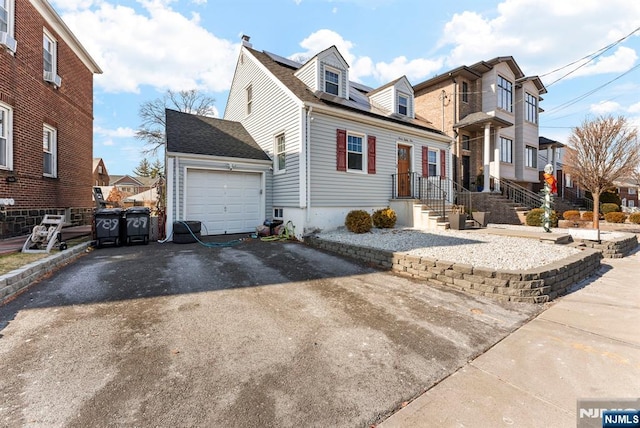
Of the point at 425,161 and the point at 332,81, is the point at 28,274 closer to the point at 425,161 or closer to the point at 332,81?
the point at 332,81

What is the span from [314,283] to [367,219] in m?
4.52

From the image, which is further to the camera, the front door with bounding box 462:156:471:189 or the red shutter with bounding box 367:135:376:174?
the front door with bounding box 462:156:471:189

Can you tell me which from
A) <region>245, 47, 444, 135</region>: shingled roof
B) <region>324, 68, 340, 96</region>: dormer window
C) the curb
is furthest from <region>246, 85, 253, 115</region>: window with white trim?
the curb

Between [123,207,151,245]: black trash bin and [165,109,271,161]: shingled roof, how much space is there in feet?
7.17

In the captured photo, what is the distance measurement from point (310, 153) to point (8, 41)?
8.55m

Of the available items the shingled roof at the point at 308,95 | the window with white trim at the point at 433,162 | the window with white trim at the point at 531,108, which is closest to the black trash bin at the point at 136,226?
the shingled roof at the point at 308,95

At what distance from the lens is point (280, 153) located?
1051 centimetres

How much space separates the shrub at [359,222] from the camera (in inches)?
349

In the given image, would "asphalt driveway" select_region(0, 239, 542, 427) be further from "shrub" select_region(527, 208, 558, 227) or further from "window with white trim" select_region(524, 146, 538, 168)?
"window with white trim" select_region(524, 146, 538, 168)

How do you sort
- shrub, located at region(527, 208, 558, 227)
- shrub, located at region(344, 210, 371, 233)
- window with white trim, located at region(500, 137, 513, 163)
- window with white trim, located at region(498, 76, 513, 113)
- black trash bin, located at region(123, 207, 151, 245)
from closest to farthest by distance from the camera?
black trash bin, located at region(123, 207, 151, 245) → shrub, located at region(344, 210, 371, 233) → shrub, located at region(527, 208, 558, 227) → window with white trim, located at region(498, 76, 513, 113) → window with white trim, located at region(500, 137, 513, 163)

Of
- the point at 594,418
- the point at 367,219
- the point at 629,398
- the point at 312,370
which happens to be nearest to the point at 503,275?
the point at 629,398

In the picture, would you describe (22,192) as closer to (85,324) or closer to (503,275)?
(85,324)

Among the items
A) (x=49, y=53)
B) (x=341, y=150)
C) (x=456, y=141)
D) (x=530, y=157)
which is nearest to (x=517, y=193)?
(x=456, y=141)

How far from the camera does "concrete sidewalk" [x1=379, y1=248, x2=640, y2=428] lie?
1.96m
